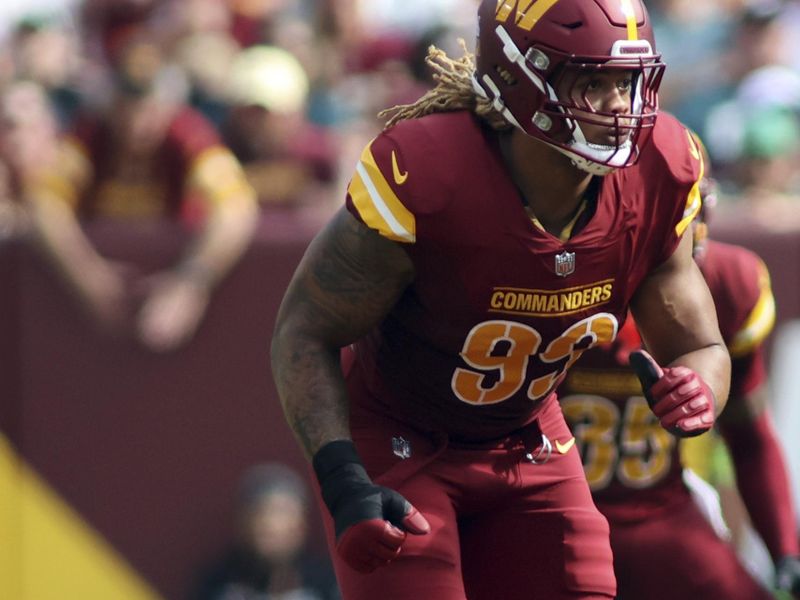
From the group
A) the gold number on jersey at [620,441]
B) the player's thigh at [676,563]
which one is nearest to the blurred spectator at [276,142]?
the gold number on jersey at [620,441]

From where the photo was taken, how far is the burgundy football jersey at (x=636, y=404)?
4.72 m

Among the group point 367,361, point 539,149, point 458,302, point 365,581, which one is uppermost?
point 539,149

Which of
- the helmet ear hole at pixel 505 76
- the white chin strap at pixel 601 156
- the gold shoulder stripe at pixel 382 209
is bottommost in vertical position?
the gold shoulder stripe at pixel 382 209

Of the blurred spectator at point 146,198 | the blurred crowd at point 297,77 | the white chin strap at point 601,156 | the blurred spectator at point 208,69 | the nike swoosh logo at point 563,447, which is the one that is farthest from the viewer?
the blurred spectator at point 208,69

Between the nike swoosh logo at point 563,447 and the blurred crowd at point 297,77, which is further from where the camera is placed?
the blurred crowd at point 297,77

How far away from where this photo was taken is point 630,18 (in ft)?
11.3

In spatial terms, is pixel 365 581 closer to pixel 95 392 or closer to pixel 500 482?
pixel 500 482

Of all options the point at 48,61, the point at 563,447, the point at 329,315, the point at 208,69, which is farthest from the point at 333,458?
the point at 48,61

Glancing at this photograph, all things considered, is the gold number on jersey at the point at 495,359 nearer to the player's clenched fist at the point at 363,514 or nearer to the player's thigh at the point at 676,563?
the player's clenched fist at the point at 363,514

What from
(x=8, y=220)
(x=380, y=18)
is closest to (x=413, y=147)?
(x=8, y=220)

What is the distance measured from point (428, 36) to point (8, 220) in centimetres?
189

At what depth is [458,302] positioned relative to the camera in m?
3.53

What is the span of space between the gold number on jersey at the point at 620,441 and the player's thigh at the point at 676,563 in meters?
0.14

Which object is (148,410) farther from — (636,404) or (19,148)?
(636,404)
